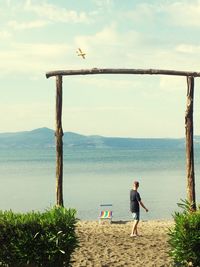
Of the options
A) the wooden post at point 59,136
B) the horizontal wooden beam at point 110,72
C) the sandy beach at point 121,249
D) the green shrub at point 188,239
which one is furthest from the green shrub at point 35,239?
the horizontal wooden beam at point 110,72

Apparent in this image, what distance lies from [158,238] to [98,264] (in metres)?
4.33

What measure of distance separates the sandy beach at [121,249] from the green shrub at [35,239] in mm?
1806

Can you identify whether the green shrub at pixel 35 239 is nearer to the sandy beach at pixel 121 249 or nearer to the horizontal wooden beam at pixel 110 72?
the sandy beach at pixel 121 249

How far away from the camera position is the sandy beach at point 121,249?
16198 mm

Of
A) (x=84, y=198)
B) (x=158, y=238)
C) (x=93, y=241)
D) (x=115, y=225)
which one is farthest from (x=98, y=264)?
(x=84, y=198)

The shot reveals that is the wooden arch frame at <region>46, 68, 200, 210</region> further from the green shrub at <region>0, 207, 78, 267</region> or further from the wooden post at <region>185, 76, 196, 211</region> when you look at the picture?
the green shrub at <region>0, 207, 78, 267</region>

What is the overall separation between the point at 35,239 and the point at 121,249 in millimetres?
5594

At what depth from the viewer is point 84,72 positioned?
19641 mm

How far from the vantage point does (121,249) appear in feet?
58.7

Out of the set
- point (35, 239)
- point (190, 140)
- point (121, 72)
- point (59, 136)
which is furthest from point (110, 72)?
point (35, 239)

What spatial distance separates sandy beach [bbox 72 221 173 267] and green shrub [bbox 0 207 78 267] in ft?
5.93

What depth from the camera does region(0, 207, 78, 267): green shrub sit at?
1275 cm

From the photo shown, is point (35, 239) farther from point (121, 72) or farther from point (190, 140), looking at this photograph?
point (190, 140)

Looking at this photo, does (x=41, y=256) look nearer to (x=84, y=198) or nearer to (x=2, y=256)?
(x=2, y=256)
